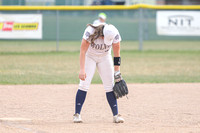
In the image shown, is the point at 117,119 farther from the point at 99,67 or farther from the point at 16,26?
the point at 16,26

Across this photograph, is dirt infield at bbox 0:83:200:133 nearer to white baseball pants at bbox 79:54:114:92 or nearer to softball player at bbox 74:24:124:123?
softball player at bbox 74:24:124:123

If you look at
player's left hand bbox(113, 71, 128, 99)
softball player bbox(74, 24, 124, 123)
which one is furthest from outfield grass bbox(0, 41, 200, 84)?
player's left hand bbox(113, 71, 128, 99)

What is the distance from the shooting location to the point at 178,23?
688 inches

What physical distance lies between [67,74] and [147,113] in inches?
203

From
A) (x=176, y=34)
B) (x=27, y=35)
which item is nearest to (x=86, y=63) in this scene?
(x=27, y=35)

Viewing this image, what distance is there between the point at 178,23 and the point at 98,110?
1179cm

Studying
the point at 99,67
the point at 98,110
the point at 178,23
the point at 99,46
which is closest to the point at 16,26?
the point at 178,23

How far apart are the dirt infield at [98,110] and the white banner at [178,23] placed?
819 cm

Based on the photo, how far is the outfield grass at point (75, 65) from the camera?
10508 millimetres

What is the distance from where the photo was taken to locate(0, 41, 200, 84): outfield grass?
1051 centimetres

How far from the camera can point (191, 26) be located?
17.6 metres

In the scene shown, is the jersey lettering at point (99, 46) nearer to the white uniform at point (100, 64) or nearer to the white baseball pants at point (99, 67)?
the white uniform at point (100, 64)

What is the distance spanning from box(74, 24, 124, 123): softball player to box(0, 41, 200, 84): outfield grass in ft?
14.6

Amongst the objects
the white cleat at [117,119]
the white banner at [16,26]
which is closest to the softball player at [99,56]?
the white cleat at [117,119]
